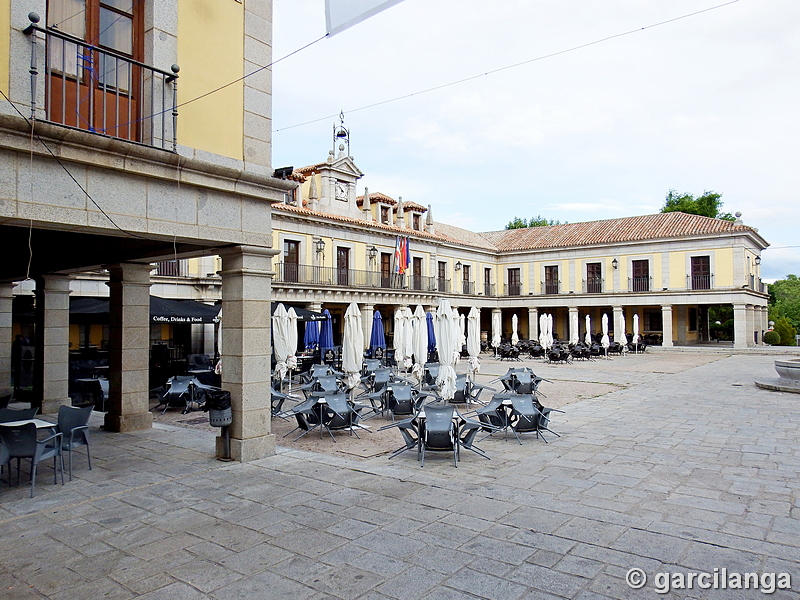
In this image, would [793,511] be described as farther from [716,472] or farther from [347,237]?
[347,237]

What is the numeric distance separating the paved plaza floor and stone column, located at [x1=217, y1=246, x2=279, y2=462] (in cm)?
31

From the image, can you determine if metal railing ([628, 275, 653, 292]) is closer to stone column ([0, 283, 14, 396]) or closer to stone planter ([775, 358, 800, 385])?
stone planter ([775, 358, 800, 385])

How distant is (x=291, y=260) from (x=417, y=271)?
913 cm

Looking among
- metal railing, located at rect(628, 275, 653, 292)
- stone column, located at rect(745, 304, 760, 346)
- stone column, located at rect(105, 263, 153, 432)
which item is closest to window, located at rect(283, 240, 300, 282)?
stone column, located at rect(105, 263, 153, 432)

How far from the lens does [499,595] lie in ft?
11.4

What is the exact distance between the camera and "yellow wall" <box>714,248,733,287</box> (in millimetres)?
30938

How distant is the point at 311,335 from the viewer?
19.5 meters

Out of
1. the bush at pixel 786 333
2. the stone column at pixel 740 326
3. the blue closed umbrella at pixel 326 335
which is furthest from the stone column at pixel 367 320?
the bush at pixel 786 333

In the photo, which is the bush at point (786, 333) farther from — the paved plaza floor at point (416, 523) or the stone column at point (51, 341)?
the stone column at point (51, 341)

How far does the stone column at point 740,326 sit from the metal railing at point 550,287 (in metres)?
10.3

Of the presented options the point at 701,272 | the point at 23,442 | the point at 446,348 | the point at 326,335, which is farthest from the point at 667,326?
the point at 23,442

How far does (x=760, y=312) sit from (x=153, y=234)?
1535 inches

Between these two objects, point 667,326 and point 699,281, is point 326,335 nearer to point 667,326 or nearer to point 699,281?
point 667,326

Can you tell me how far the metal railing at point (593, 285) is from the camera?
3509cm
